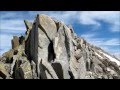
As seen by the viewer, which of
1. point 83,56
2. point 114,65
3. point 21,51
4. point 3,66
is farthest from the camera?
point 114,65

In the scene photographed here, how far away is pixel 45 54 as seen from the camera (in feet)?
143

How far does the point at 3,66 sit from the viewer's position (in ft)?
137

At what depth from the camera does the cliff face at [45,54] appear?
41625 mm

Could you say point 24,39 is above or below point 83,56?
above

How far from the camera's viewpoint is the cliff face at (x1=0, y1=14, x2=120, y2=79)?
41625 millimetres
